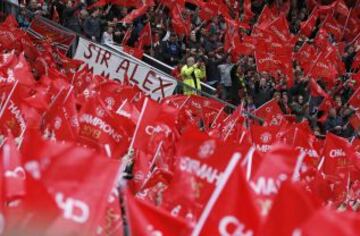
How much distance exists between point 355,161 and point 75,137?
3690 millimetres

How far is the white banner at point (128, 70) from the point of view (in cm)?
1434

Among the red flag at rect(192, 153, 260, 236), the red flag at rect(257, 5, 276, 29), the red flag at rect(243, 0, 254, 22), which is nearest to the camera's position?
the red flag at rect(192, 153, 260, 236)

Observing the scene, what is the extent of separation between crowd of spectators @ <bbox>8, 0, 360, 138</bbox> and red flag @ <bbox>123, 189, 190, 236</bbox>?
10.4 meters

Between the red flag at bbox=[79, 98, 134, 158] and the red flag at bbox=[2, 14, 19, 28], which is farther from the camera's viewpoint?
the red flag at bbox=[2, 14, 19, 28]

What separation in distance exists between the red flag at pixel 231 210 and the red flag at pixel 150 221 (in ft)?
0.46

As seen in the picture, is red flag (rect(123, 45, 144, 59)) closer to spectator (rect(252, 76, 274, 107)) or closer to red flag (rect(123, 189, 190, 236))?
spectator (rect(252, 76, 274, 107))

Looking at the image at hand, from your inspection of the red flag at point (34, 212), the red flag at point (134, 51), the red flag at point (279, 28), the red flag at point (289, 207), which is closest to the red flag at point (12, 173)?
the red flag at point (34, 212)

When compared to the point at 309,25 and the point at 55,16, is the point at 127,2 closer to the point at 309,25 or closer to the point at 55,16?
the point at 55,16

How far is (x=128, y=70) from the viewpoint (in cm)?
1439

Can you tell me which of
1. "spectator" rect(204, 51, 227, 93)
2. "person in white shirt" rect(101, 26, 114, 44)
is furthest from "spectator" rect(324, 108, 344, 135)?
"person in white shirt" rect(101, 26, 114, 44)

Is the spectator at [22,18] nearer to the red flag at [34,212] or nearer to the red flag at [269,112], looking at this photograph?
the red flag at [269,112]

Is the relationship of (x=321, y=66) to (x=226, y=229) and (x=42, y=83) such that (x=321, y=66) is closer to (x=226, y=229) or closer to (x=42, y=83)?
(x=42, y=83)

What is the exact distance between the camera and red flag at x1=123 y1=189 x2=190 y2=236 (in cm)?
478

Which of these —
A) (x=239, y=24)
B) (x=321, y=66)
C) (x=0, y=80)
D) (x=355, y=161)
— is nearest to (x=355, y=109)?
(x=321, y=66)
